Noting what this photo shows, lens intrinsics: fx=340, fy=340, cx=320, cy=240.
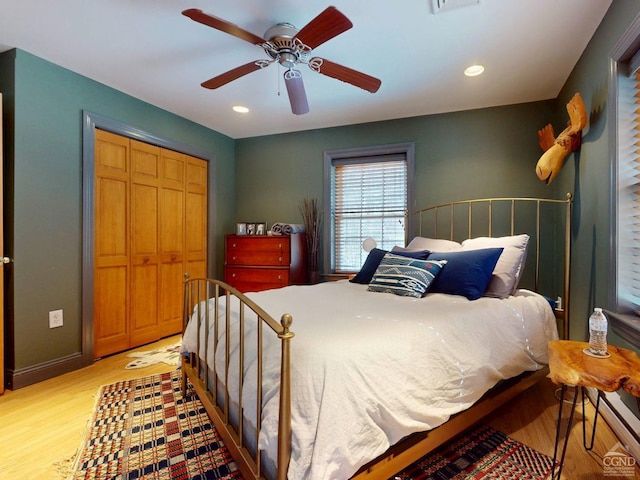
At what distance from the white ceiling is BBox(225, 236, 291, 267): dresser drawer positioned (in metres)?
1.42

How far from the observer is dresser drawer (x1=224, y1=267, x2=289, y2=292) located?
12.3 ft

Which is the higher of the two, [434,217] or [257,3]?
[257,3]

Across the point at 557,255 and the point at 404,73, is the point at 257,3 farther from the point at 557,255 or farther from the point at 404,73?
the point at 557,255

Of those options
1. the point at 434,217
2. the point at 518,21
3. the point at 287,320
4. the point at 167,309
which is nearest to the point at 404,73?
the point at 518,21

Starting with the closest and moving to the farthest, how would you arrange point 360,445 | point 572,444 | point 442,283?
point 360,445
point 572,444
point 442,283

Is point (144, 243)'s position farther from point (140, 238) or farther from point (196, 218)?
point (196, 218)

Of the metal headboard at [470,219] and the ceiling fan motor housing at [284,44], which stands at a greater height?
the ceiling fan motor housing at [284,44]

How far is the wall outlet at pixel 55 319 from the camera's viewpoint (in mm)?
2658

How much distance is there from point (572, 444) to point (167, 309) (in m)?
3.53

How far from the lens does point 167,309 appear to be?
366cm

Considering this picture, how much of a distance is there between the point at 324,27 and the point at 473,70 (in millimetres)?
1533

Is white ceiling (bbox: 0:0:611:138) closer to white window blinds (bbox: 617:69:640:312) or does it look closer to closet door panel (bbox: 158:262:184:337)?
white window blinds (bbox: 617:69:640:312)

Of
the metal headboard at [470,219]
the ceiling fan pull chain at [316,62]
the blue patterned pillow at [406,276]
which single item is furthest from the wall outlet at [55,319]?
the metal headboard at [470,219]

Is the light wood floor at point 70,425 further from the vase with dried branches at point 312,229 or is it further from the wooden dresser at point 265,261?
the vase with dried branches at point 312,229
